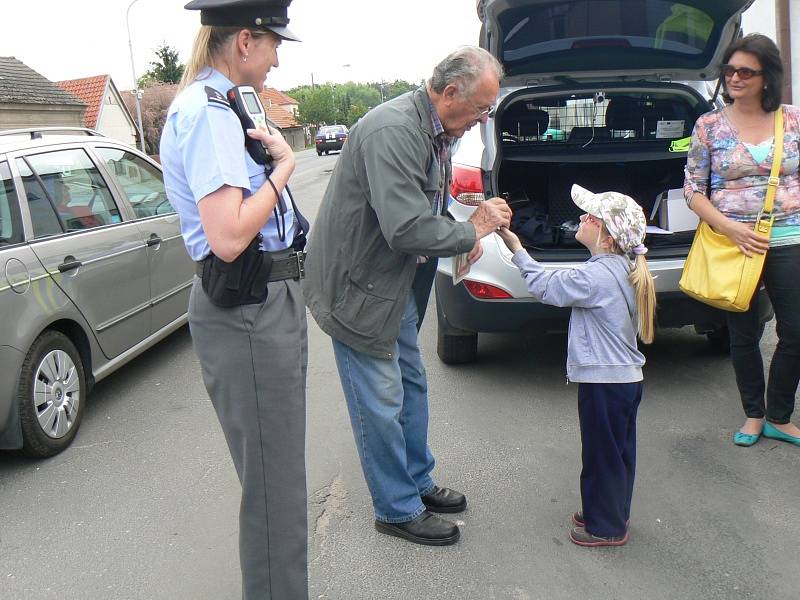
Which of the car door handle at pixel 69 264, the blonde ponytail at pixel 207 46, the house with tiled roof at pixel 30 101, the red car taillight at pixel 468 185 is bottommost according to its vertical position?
the car door handle at pixel 69 264

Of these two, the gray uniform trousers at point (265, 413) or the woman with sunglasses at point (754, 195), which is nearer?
the gray uniform trousers at point (265, 413)

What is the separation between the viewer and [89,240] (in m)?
4.24

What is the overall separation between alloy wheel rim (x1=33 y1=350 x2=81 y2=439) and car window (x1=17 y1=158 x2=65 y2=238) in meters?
0.66

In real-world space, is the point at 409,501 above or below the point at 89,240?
below

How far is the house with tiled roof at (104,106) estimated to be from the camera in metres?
43.3

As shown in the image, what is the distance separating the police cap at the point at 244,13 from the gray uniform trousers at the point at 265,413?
2.21 feet

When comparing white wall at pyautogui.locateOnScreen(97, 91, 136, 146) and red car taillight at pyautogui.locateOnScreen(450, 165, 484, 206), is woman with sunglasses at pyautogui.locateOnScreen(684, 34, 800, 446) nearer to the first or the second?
red car taillight at pyautogui.locateOnScreen(450, 165, 484, 206)

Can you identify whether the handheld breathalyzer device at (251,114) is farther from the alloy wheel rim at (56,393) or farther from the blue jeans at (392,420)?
the alloy wheel rim at (56,393)

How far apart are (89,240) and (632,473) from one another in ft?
10.5

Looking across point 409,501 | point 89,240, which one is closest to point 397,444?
point 409,501

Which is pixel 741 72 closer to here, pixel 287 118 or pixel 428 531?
pixel 428 531

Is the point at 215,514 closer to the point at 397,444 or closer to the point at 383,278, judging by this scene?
the point at 397,444

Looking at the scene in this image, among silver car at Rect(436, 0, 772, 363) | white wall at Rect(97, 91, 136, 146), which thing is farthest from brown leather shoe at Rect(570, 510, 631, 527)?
white wall at Rect(97, 91, 136, 146)

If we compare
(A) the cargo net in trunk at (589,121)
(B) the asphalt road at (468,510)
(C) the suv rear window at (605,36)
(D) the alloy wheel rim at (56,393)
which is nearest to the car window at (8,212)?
(D) the alloy wheel rim at (56,393)
